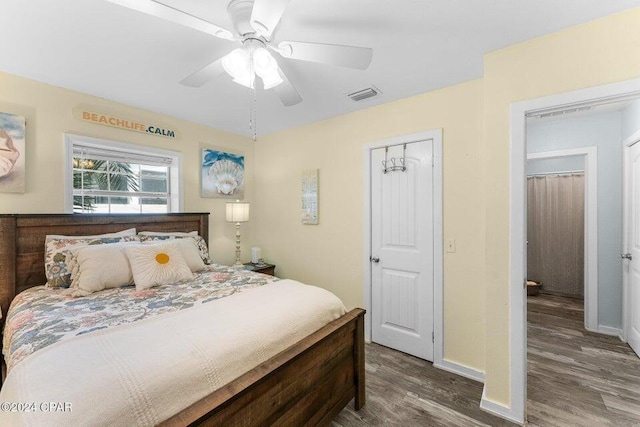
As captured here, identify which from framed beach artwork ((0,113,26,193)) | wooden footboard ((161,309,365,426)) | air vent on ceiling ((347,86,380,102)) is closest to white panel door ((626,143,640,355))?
air vent on ceiling ((347,86,380,102))

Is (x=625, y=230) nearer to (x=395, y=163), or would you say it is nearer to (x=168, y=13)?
(x=395, y=163)

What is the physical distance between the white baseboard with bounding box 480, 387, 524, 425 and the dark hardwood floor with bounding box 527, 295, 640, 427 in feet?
0.31

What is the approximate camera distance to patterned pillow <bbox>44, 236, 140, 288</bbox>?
203 centimetres

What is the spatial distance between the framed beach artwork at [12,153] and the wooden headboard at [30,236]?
258mm

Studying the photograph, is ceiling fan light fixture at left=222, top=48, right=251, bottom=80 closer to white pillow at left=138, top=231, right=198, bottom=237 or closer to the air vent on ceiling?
the air vent on ceiling

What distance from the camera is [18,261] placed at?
213cm

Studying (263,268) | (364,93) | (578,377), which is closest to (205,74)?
(364,93)

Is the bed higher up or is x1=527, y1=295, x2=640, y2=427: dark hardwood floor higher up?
the bed

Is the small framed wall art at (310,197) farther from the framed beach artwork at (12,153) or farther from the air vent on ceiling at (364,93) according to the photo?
the framed beach artwork at (12,153)

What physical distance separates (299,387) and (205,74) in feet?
6.13

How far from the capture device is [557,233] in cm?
437

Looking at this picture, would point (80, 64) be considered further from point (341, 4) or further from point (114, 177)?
point (341, 4)

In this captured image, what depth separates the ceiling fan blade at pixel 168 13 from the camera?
109cm

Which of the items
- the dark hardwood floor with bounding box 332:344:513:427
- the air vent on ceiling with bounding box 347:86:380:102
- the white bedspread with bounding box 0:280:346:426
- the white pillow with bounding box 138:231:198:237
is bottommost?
the dark hardwood floor with bounding box 332:344:513:427
